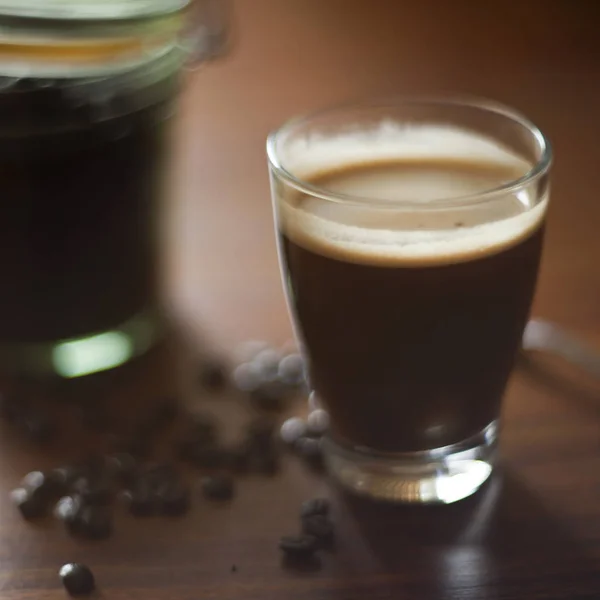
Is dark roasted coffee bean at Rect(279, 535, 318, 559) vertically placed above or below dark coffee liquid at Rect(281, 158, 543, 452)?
below

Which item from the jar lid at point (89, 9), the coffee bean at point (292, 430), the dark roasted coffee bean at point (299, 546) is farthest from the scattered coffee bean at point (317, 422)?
the jar lid at point (89, 9)

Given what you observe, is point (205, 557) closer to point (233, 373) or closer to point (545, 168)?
point (233, 373)

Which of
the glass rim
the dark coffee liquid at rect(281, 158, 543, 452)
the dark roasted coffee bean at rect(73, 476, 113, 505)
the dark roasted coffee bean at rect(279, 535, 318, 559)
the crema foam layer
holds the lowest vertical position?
the dark roasted coffee bean at rect(279, 535, 318, 559)

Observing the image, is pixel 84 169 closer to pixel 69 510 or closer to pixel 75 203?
pixel 75 203

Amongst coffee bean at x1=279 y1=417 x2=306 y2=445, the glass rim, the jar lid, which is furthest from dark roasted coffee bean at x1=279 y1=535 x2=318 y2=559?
the jar lid

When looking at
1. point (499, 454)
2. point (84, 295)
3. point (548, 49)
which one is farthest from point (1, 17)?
point (548, 49)

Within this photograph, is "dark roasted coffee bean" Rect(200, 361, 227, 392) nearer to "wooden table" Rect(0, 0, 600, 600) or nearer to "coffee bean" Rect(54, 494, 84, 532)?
"wooden table" Rect(0, 0, 600, 600)
